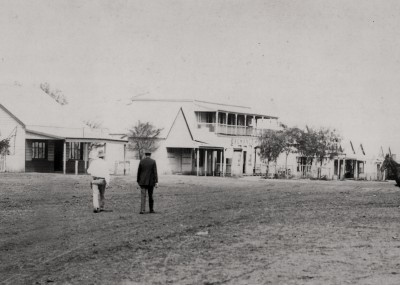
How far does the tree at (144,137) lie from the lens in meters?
53.0

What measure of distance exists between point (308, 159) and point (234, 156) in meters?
5.97

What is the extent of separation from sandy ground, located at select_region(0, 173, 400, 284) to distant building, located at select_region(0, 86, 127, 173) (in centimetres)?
1963

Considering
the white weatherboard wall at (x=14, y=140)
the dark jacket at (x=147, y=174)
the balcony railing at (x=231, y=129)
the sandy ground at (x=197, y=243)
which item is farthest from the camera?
the balcony railing at (x=231, y=129)

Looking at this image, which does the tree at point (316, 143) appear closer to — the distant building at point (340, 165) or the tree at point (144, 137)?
the distant building at point (340, 165)

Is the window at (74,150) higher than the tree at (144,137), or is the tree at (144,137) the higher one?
the tree at (144,137)

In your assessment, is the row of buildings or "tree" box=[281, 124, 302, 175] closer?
the row of buildings

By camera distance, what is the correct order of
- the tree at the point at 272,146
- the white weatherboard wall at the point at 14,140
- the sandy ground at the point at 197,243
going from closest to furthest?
1. the sandy ground at the point at 197,243
2. the white weatherboard wall at the point at 14,140
3. the tree at the point at 272,146

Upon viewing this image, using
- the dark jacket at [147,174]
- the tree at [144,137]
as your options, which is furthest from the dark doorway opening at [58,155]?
the dark jacket at [147,174]

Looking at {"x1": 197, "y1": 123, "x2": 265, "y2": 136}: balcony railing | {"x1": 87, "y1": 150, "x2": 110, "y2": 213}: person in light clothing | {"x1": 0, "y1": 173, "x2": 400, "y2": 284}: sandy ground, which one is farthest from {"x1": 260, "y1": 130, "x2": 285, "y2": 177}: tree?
{"x1": 87, "y1": 150, "x2": 110, "y2": 213}: person in light clothing

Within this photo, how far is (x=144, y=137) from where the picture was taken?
52906 mm

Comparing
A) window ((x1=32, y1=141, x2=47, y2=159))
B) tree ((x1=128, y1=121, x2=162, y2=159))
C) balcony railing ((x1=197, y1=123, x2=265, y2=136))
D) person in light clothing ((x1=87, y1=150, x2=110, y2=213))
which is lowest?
person in light clothing ((x1=87, y1=150, x2=110, y2=213))

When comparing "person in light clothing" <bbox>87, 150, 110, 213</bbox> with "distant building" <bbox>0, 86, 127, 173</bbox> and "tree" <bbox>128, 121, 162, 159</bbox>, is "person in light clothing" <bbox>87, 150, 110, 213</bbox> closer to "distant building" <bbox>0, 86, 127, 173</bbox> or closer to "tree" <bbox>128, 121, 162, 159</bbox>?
"distant building" <bbox>0, 86, 127, 173</bbox>

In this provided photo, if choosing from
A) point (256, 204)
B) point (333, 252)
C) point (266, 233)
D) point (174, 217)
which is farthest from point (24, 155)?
point (333, 252)

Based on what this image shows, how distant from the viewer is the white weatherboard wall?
136 ft
